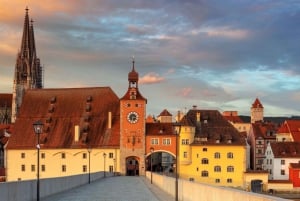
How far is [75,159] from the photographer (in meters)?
A: 101

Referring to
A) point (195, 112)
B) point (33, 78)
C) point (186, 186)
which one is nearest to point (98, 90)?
point (195, 112)

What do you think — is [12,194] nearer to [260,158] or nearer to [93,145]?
[93,145]

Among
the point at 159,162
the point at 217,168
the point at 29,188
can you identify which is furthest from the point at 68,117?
the point at 29,188

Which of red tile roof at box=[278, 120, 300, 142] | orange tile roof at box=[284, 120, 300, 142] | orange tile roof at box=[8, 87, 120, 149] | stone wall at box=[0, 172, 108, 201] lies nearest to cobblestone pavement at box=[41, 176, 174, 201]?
stone wall at box=[0, 172, 108, 201]

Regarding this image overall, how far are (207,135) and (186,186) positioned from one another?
71777 mm

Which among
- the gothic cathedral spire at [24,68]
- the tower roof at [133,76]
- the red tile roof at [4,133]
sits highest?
the gothic cathedral spire at [24,68]

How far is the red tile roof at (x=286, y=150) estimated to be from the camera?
4213 inches

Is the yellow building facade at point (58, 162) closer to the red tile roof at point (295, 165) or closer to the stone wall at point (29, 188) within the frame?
the red tile roof at point (295, 165)

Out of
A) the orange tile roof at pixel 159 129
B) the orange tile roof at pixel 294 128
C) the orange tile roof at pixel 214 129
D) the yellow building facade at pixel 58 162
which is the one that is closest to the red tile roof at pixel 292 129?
the orange tile roof at pixel 294 128

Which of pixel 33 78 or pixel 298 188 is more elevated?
pixel 33 78

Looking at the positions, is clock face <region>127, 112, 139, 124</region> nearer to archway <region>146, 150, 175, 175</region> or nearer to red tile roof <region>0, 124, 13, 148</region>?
archway <region>146, 150, 175, 175</region>

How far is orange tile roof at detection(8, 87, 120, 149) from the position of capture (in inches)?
4035

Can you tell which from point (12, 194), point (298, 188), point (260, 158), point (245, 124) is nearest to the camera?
point (12, 194)

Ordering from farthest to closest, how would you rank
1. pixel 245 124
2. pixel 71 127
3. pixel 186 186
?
pixel 245 124 → pixel 71 127 → pixel 186 186
